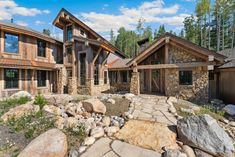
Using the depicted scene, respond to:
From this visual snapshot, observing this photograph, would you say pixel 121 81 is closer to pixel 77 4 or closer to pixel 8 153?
pixel 77 4

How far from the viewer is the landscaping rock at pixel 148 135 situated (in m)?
5.46

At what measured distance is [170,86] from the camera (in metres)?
12.5

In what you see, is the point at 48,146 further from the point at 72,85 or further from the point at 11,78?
the point at 72,85

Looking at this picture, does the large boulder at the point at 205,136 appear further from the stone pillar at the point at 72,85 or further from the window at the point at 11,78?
the window at the point at 11,78

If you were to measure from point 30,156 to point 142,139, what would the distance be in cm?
344

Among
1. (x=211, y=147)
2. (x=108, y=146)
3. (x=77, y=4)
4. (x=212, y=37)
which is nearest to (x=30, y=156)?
(x=108, y=146)

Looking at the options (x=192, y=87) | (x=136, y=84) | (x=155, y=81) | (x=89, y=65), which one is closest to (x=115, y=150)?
(x=192, y=87)

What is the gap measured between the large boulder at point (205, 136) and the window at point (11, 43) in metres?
14.2

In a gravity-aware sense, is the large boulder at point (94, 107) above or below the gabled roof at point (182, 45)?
below

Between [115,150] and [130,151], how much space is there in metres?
0.46

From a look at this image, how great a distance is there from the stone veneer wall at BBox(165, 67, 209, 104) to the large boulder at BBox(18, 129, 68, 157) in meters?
9.18

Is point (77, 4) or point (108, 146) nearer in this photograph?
point (108, 146)

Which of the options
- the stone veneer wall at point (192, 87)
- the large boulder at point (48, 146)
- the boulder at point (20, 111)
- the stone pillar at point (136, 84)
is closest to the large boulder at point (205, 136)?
the large boulder at point (48, 146)

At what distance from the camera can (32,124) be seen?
21.0ft
